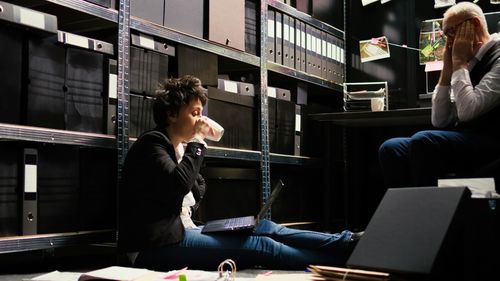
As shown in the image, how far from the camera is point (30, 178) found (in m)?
1.75

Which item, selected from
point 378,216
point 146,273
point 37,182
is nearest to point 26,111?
point 37,182

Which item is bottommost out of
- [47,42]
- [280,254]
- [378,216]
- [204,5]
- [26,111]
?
[280,254]

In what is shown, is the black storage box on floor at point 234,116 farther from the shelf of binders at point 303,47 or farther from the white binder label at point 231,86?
the shelf of binders at point 303,47

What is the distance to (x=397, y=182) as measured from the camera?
2.18m

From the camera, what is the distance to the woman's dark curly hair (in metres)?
1.93

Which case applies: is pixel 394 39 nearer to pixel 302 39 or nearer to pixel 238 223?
pixel 302 39

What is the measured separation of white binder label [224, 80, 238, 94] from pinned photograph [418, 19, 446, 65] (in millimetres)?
1406

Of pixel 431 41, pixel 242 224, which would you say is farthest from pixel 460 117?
pixel 431 41

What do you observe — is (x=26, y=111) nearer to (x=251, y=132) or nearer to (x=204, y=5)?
(x=204, y=5)

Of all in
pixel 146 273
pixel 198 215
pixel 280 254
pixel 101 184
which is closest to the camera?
pixel 146 273

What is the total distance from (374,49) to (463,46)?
1474 millimetres

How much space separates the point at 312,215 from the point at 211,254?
1.55m

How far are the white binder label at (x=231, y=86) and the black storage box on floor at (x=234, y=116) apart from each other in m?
0.02

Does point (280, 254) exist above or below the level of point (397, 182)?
below
